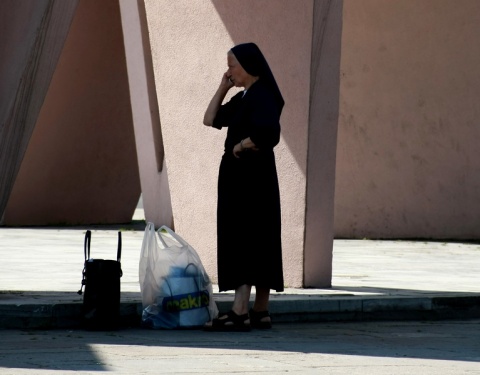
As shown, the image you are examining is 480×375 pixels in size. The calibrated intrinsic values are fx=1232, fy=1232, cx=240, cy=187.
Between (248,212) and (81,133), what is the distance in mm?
14275

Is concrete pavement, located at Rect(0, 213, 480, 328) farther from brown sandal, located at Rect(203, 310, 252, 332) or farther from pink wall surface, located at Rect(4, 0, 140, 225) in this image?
pink wall surface, located at Rect(4, 0, 140, 225)

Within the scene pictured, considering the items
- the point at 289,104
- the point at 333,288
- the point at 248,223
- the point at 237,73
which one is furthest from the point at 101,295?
the point at 289,104

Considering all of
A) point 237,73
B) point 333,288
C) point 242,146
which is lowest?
point 333,288

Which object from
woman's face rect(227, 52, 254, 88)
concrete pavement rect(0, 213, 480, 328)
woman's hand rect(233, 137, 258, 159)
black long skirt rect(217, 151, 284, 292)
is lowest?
concrete pavement rect(0, 213, 480, 328)

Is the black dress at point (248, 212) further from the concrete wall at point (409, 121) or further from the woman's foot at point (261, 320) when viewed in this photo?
the concrete wall at point (409, 121)

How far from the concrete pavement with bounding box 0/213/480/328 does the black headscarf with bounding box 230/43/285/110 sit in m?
1.68

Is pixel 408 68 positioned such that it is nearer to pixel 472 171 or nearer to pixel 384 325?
pixel 472 171

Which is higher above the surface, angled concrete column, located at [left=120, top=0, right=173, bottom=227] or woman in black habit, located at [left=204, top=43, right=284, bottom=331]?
angled concrete column, located at [left=120, top=0, right=173, bottom=227]

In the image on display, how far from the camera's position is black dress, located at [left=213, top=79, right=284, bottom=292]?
26.8ft

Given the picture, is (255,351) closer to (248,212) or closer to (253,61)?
(248,212)

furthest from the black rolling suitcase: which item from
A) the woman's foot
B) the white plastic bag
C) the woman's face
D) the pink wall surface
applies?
the pink wall surface

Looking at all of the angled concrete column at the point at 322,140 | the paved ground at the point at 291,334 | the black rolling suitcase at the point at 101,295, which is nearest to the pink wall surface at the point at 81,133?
the paved ground at the point at 291,334

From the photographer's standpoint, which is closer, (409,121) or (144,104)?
(409,121)

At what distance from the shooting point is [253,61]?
8180mm
